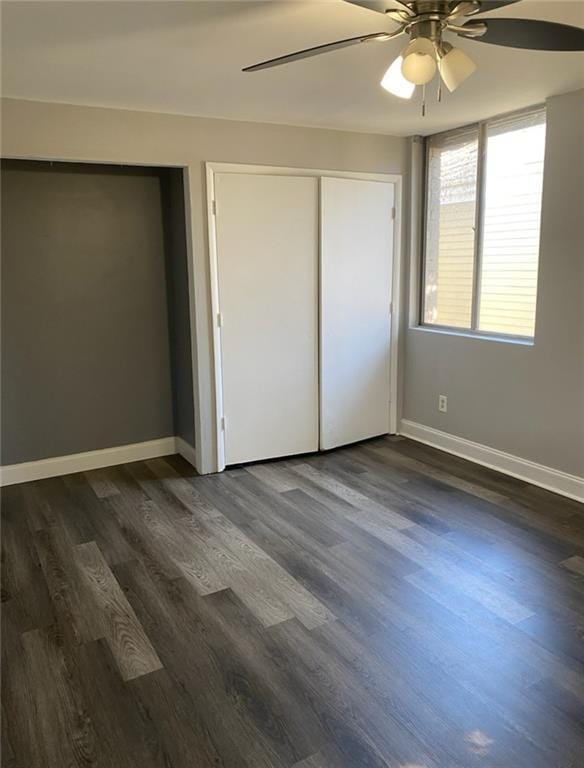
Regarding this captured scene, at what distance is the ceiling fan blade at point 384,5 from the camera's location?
157 centimetres

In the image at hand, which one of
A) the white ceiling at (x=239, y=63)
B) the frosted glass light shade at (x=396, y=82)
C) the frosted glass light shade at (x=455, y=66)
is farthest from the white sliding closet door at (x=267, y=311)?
the frosted glass light shade at (x=455, y=66)

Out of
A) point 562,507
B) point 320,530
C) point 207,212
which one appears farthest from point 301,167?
point 562,507

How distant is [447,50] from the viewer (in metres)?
1.88

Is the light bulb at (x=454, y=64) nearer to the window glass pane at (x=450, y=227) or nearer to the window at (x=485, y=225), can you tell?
the window at (x=485, y=225)

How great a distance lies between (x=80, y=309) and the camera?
3842mm

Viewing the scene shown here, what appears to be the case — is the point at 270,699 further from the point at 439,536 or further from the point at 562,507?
the point at 562,507

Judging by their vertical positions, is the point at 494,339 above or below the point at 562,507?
above

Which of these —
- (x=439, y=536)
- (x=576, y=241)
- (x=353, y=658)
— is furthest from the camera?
(x=576, y=241)

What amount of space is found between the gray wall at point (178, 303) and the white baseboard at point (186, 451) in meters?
0.03

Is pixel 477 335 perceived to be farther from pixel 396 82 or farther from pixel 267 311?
pixel 396 82

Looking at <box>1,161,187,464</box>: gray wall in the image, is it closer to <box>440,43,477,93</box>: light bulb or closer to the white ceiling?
the white ceiling

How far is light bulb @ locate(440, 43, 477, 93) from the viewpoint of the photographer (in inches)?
73.9

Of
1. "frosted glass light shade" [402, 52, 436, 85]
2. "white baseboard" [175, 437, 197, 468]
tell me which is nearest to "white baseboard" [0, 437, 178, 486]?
"white baseboard" [175, 437, 197, 468]

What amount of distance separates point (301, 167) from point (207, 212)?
0.73 m
